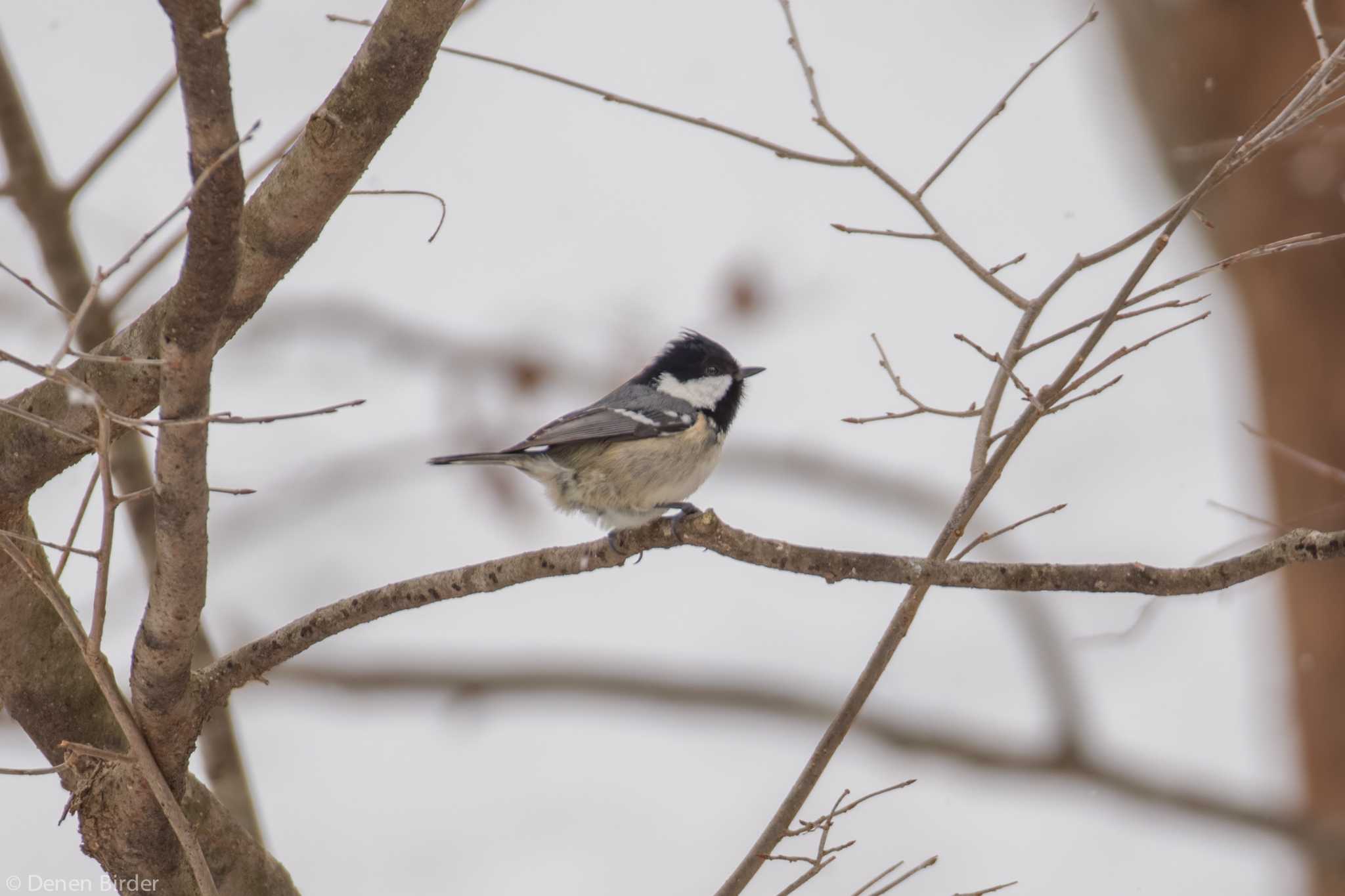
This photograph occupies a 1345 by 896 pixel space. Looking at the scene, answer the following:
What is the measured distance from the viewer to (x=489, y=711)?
20.6 ft

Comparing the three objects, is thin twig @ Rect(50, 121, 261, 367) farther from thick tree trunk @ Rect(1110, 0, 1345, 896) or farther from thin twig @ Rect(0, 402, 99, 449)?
thick tree trunk @ Rect(1110, 0, 1345, 896)

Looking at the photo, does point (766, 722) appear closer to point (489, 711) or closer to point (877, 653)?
point (489, 711)

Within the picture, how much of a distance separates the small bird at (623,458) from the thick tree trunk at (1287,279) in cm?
289

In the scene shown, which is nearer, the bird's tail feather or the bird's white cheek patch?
the bird's tail feather

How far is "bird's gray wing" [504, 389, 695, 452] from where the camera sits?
152 inches

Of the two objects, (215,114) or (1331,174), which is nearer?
(215,114)

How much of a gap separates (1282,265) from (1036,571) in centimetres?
421

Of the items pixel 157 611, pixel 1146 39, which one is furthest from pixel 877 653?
pixel 1146 39

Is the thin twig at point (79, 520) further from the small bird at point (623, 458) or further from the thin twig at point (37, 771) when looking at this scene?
the small bird at point (623, 458)

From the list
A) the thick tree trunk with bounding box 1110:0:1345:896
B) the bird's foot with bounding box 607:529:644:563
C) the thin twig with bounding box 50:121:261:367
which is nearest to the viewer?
the thin twig with bounding box 50:121:261:367

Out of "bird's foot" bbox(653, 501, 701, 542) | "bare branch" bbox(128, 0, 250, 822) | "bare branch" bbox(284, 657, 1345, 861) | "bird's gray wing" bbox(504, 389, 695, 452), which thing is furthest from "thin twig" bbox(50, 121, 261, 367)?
"bare branch" bbox(284, 657, 1345, 861)

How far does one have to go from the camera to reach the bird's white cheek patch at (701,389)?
13.9ft

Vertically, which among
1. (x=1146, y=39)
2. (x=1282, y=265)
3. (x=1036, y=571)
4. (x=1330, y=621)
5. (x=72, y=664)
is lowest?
(x=72, y=664)

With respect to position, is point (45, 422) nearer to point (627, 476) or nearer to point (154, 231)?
point (154, 231)
